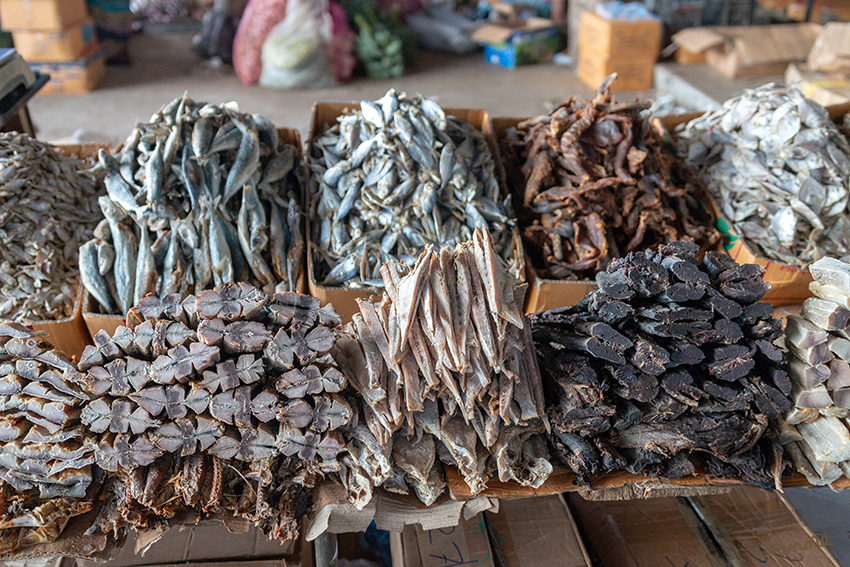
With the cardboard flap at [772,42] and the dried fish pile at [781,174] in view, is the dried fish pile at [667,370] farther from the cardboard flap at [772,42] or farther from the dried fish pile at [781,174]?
the cardboard flap at [772,42]

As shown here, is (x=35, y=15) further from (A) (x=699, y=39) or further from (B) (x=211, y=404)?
(A) (x=699, y=39)

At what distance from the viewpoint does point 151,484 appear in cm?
136

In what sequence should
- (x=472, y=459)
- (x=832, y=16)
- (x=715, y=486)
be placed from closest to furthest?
1. (x=472, y=459)
2. (x=715, y=486)
3. (x=832, y=16)

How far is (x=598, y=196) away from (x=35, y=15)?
6.57 meters

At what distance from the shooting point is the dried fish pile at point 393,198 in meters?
2.64

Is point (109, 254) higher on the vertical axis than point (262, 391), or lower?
lower

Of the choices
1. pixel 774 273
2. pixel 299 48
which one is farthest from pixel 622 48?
pixel 774 273

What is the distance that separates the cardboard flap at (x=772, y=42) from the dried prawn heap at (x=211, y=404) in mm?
6573

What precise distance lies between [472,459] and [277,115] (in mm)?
5691

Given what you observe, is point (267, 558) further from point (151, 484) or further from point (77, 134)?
point (77, 134)

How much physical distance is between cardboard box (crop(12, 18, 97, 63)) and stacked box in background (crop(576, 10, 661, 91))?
6.06 meters

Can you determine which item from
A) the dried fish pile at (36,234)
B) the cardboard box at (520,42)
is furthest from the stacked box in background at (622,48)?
the dried fish pile at (36,234)

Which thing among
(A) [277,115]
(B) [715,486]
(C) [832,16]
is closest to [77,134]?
(A) [277,115]

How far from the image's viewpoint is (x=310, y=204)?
2.81 m
